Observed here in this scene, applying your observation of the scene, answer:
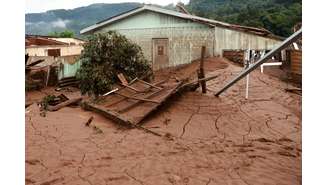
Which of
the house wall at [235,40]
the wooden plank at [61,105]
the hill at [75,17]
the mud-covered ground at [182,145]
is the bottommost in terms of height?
the mud-covered ground at [182,145]

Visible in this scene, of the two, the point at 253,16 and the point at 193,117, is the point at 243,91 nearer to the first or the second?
the point at 193,117

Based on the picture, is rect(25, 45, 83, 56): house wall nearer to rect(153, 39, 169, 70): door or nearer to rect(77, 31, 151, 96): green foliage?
rect(77, 31, 151, 96): green foliage

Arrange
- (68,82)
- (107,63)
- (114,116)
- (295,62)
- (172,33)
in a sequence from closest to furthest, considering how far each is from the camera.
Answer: (114,116) < (107,63) < (295,62) < (68,82) < (172,33)

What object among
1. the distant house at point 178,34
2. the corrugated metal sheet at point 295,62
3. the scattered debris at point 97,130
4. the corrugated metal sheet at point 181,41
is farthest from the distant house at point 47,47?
the scattered debris at point 97,130

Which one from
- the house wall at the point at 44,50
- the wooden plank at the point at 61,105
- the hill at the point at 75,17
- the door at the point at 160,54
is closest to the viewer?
the wooden plank at the point at 61,105

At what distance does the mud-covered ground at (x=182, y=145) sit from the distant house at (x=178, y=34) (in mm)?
4351

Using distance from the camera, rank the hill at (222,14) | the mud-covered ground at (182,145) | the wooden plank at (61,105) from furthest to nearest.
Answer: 1. the hill at (222,14)
2. the wooden plank at (61,105)
3. the mud-covered ground at (182,145)

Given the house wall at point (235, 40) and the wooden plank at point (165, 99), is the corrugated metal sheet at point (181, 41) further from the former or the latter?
the wooden plank at point (165, 99)

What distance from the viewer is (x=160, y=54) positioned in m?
14.2

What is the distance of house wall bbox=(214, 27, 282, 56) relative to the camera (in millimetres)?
13266

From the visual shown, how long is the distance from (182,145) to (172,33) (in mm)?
8521

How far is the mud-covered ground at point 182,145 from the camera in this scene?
4668 mm

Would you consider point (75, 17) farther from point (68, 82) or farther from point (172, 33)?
point (172, 33)

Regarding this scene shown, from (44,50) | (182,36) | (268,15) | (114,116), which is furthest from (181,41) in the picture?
(268,15)
